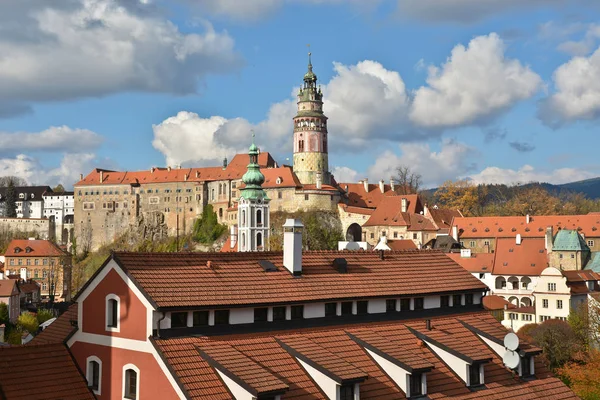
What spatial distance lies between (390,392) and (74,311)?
10.3 metres

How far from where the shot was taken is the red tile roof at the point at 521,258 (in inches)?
3150

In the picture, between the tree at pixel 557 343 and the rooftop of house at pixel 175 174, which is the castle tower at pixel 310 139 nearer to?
the rooftop of house at pixel 175 174

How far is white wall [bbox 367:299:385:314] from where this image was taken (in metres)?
25.8

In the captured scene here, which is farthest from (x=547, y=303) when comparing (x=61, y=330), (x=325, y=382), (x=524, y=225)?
(x=61, y=330)

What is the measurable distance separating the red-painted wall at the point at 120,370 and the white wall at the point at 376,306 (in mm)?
7993

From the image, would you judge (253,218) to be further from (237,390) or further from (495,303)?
(237,390)

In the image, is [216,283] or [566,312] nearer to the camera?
[216,283]

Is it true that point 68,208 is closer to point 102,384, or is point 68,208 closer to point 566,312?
point 566,312

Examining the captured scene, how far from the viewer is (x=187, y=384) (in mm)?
19594

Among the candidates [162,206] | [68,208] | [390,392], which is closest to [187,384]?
[390,392]

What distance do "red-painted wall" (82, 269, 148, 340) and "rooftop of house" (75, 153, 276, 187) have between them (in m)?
105

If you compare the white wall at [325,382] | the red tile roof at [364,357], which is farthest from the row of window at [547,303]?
the white wall at [325,382]

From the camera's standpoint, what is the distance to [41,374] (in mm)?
21359

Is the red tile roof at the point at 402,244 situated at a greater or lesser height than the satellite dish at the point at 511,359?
greater
